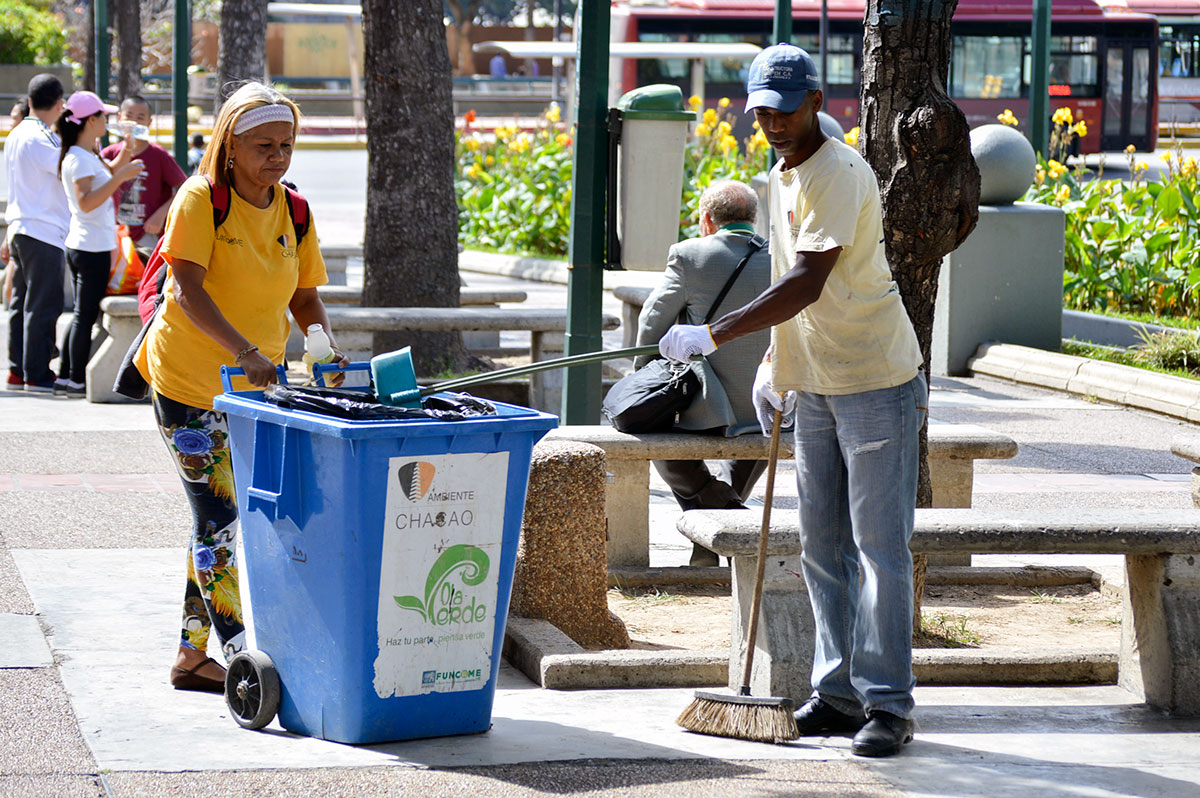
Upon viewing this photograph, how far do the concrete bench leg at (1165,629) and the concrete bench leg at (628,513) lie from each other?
2.11 meters

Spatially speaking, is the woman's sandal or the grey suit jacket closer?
the woman's sandal

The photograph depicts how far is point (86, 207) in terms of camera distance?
9.57m

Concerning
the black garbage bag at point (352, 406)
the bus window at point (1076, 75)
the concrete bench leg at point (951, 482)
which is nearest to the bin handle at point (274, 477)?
the black garbage bag at point (352, 406)

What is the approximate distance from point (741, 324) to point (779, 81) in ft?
2.08

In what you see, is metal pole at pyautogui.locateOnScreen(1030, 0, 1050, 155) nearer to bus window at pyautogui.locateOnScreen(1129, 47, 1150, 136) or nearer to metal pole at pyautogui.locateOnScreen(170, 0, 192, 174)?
metal pole at pyautogui.locateOnScreen(170, 0, 192, 174)

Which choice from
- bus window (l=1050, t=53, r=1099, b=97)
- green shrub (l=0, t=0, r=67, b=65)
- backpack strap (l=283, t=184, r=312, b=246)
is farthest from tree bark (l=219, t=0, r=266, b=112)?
green shrub (l=0, t=0, r=67, b=65)

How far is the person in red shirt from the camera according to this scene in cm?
1033

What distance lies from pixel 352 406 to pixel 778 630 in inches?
56.3

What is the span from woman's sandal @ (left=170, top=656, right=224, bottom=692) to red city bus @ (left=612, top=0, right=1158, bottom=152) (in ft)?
83.9

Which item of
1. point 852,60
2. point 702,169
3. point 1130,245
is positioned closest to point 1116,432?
point 1130,245

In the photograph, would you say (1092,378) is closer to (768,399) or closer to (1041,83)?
(1041,83)

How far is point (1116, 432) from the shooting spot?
10.1 meters

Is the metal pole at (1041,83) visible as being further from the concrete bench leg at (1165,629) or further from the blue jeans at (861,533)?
the blue jeans at (861,533)

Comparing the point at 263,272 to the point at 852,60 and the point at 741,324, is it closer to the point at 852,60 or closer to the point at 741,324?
the point at 741,324
